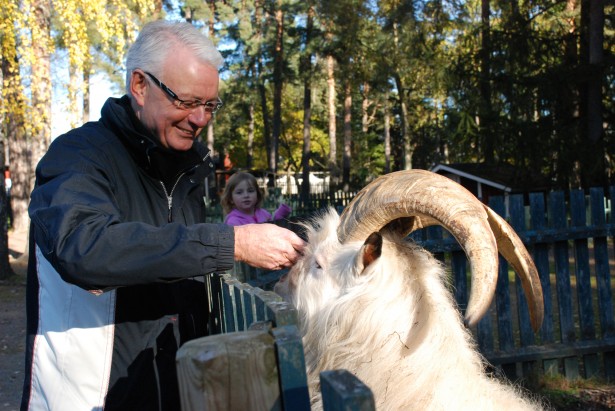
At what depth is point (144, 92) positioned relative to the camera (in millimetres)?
2082

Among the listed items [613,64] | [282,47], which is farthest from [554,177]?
[282,47]

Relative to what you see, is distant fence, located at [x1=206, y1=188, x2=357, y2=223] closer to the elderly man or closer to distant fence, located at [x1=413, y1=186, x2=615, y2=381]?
distant fence, located at [x1=413, y1=186, x2=615, y2=381]

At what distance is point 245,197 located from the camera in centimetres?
659

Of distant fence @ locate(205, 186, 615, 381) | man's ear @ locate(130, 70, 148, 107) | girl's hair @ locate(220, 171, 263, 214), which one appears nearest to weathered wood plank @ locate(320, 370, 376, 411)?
man's ear @ locate(130, 70, 148, 107)

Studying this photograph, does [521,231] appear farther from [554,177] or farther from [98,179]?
[554,177]

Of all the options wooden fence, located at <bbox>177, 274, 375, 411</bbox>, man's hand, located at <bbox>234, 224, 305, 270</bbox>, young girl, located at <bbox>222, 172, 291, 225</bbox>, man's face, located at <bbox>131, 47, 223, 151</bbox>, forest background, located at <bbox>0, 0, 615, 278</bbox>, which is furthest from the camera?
forest background, located at <bbox>0, 0, 615, 278</bbox>

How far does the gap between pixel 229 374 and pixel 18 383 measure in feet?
21.3

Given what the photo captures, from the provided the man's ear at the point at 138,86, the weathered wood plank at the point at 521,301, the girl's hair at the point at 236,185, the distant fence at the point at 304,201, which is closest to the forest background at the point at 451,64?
the distant fence at the point at 304,201

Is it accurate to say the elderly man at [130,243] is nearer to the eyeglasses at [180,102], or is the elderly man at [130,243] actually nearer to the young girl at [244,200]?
the eyeglasses at [180,102]

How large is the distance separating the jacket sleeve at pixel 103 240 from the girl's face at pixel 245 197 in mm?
4820

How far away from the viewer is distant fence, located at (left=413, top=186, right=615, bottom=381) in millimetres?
5660

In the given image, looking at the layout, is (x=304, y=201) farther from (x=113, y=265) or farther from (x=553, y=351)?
(x=113, y=265)

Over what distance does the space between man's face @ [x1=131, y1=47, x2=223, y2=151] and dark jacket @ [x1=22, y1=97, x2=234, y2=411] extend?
49 millimetres

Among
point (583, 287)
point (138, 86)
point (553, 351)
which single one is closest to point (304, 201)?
point (583, 287)
